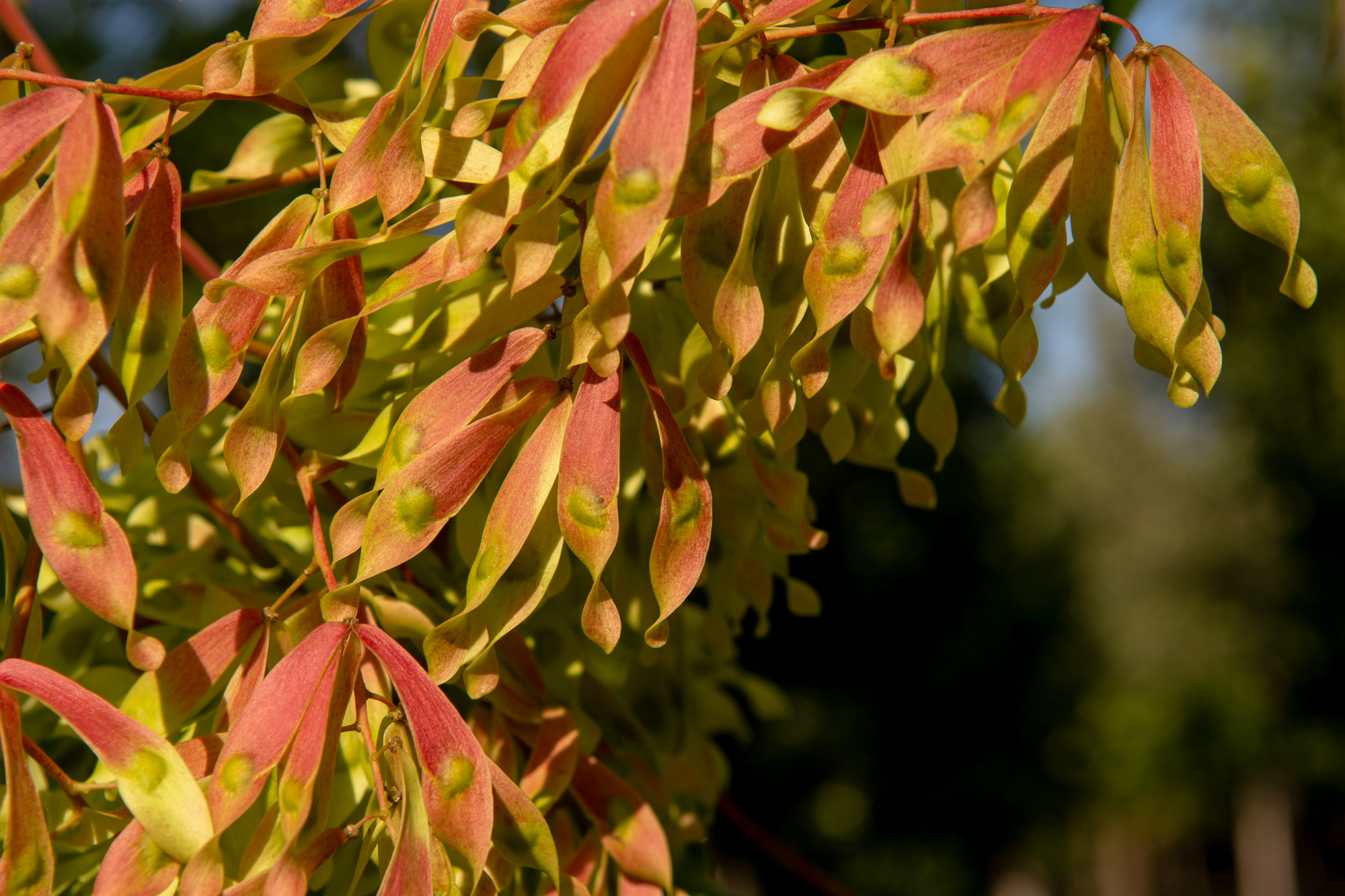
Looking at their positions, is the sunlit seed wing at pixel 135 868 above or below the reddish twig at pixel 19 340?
below

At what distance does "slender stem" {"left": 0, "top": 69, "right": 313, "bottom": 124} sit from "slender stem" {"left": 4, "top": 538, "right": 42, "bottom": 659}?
14 cm

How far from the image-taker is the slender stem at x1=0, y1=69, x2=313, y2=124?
298mm

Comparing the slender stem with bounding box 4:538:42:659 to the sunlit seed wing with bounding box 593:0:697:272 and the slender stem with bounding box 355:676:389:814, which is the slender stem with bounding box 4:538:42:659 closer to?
the slender stem with bounding box 355:676:389:814

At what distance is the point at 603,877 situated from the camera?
0.40 metres

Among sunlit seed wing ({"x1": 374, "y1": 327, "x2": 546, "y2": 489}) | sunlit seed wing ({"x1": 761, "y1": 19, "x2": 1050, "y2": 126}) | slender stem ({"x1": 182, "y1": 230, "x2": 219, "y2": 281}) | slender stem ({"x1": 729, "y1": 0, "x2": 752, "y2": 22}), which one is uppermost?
slender stem ({"x1": 729, "y1": 0, "x2": 752, "y2": 22})

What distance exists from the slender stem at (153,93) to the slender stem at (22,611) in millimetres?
145

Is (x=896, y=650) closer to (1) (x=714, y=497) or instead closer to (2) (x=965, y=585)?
(2) (x=965, y=585)

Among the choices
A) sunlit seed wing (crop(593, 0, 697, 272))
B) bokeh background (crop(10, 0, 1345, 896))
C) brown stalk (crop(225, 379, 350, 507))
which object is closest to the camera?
sunlit seed wing (crop(593, 0, 697, 272))

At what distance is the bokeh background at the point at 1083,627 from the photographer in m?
3.48

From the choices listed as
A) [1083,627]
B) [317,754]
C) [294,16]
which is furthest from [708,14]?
[1083,627]

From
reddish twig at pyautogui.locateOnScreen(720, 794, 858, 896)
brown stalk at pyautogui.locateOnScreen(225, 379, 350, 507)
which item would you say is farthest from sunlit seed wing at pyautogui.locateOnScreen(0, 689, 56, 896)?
reddish twig at pyautogui.locateOnScreen(720, 794, 858, 896)

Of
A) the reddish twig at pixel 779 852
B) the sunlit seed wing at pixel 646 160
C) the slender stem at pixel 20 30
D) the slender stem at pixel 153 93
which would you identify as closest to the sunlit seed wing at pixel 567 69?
the sunlit seed wing at pixel 646 160

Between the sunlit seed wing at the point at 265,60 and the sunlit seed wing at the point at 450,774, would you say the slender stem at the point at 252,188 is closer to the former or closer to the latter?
the sunlit seed wing at the point at 265,60

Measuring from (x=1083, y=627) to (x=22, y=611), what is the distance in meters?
4.44
